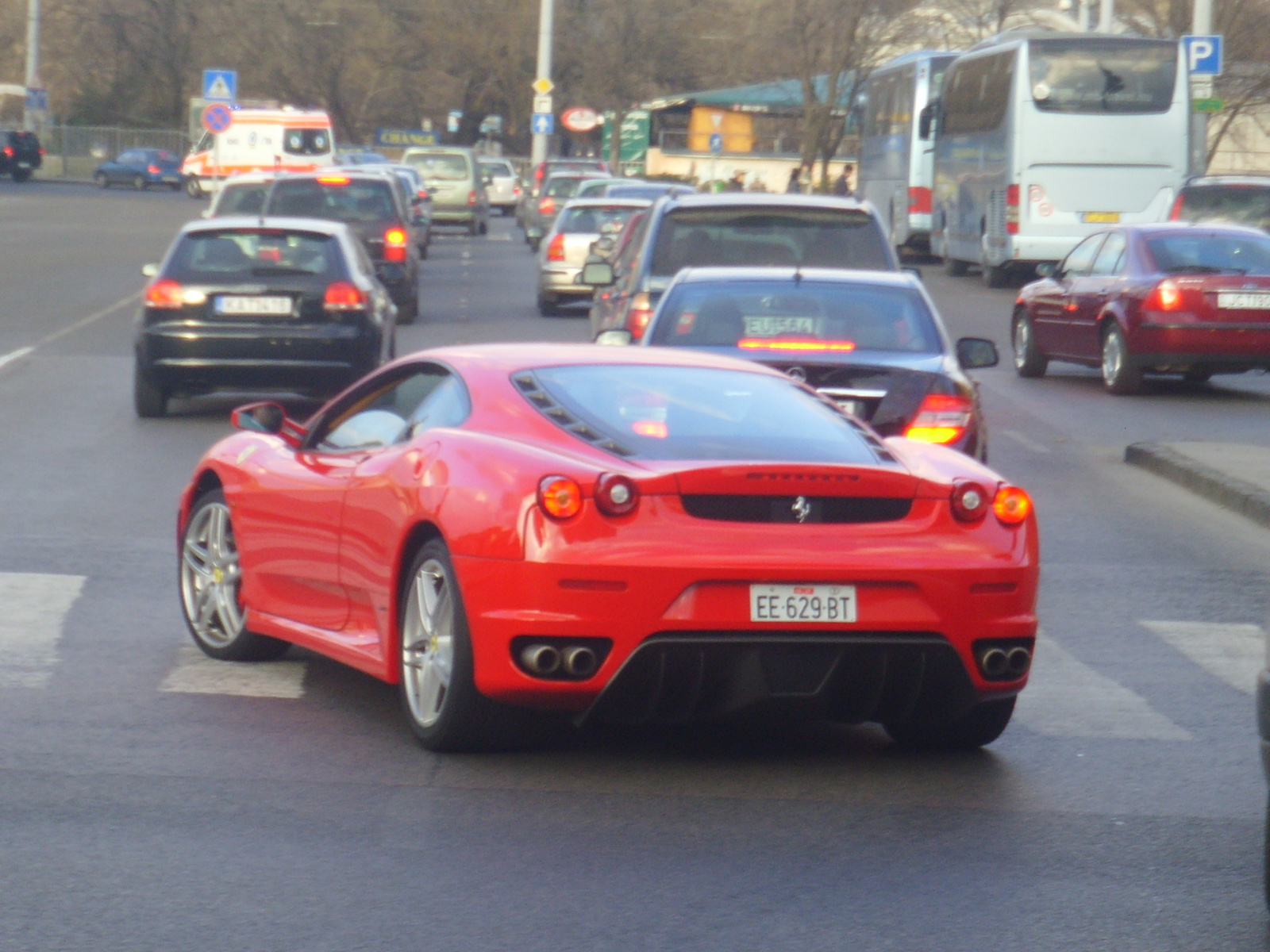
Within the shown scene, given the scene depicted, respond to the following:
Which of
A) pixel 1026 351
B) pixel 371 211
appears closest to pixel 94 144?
pixel 371 211

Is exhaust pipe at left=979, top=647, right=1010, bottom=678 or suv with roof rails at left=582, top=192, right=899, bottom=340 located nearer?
exhaust pipe at left=979, top=647, right=1010, bottom=678

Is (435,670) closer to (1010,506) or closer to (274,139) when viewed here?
(1010,506)

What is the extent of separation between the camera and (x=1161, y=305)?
62.7ft

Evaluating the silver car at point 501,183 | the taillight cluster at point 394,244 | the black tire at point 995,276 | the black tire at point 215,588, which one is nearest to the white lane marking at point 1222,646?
the black tire at point 215,588

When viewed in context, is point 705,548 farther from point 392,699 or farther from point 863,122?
point 863,122

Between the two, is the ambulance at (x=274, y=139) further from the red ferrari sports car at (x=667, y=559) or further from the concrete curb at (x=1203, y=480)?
the red ferrari sports car at (x=667, y=559)

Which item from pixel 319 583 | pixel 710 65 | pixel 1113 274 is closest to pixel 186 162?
pixel 710 65

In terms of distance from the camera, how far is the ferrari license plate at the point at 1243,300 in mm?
19000

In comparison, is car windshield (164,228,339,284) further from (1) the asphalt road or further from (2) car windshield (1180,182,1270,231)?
(2) car windshield (1180,182,1270,231)

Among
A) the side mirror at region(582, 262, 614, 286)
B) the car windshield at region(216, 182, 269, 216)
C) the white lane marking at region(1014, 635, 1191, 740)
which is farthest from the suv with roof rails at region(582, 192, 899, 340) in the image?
the car windshield at region(216, 182, 269, 216)

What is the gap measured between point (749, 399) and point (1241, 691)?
225 centimetres

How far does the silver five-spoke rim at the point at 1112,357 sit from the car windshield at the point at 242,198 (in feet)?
35.0

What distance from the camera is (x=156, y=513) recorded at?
38.3 ft

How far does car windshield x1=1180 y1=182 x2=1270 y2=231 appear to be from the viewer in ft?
99.5
